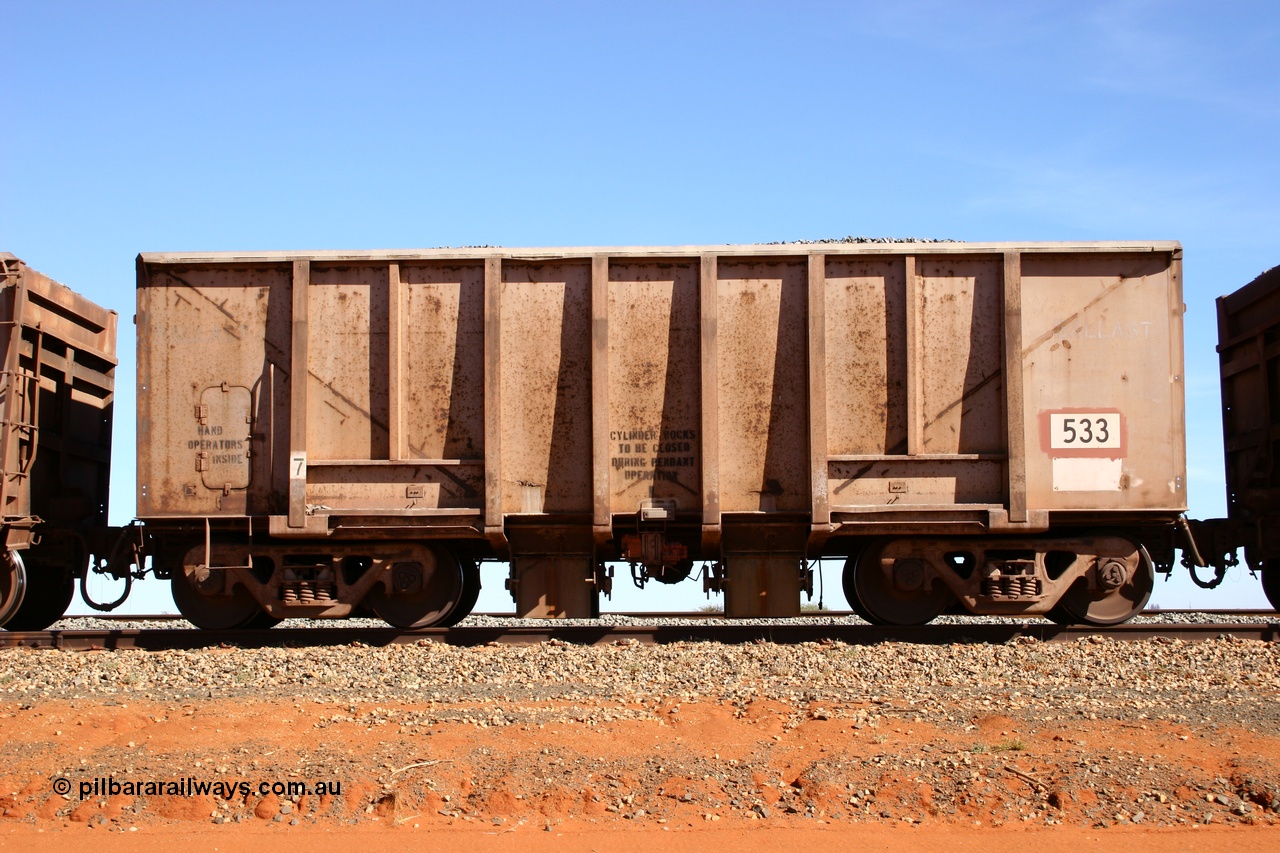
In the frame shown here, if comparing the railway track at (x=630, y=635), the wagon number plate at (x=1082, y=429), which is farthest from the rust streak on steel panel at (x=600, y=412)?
the wagon number plate at (x=1082, y=429)

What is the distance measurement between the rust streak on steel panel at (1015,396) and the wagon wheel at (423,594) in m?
5.19

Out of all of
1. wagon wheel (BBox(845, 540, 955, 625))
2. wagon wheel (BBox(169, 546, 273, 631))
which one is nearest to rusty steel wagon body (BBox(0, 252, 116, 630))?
wagon wheel (BBox(169, 546, 273, 631))

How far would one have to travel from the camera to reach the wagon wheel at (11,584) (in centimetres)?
1068

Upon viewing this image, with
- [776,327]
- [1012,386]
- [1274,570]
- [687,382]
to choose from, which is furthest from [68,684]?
[1274,570]

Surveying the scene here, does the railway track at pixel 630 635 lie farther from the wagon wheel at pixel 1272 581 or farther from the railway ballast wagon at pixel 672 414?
the wagon wheel at pixel 1272 581

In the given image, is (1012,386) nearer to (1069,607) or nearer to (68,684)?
(1069,607)

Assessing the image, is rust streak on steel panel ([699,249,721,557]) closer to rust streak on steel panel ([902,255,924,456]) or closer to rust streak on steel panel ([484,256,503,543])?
rust streak on steel panel ([902,255,924,456])

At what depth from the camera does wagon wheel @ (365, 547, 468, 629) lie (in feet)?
34.7

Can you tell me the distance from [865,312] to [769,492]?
1894mm

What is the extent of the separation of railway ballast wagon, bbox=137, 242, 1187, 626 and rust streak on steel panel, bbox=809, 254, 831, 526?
26mm

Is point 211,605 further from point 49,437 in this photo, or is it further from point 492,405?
point 492,405

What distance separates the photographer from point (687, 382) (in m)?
10.4

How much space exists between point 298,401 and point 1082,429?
7241mm

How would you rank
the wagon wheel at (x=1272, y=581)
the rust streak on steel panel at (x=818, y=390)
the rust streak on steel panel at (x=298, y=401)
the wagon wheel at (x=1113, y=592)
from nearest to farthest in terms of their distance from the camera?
the rust streak on steel panel at (x=818, y=390) → the rust streak on steel panel at (x=298, y=401) → the wagon wheel at (x=1113, y=592) → the wagon wheel at (x=1272, y=581)
